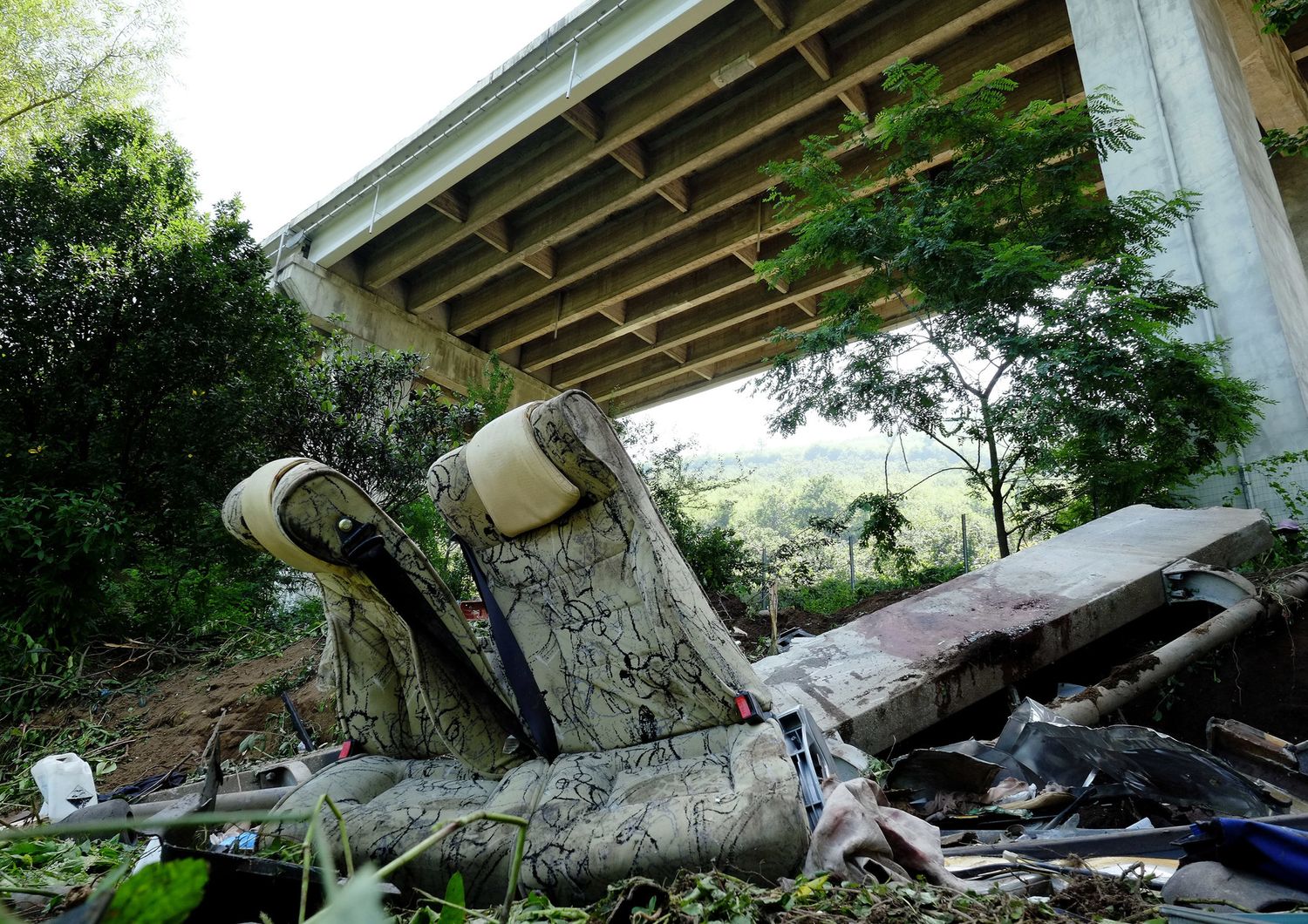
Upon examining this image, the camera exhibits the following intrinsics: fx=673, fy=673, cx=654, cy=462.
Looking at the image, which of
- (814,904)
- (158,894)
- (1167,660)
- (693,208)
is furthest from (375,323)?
(158,894)

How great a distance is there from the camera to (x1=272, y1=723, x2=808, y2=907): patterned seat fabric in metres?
1.52

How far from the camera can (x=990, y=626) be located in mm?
3547

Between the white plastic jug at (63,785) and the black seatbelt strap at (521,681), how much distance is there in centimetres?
→ 201

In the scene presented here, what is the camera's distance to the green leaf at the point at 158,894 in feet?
1.27

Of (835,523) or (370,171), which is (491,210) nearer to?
(370,171)

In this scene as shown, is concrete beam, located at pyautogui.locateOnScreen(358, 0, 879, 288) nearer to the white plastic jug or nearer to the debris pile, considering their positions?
the debris pile

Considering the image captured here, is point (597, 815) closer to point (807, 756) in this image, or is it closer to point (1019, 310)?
point (807, 756)

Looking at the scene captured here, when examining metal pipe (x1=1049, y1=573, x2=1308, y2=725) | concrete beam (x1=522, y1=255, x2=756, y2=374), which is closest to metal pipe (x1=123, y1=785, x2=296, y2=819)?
metal pipe (x1=1049, y1=573, x2=1308, y2=725)

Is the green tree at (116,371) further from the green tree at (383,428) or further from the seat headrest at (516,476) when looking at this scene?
the seat headrest at (516,476)

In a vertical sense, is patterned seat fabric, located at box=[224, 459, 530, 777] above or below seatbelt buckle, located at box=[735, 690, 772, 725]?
above

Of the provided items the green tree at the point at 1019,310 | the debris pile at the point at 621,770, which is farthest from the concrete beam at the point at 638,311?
the debris pile at the point at 621,770

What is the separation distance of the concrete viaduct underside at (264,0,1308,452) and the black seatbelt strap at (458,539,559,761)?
4893 millimetres

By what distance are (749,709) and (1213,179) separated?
18.8 ft

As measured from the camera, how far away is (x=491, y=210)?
819 cm
